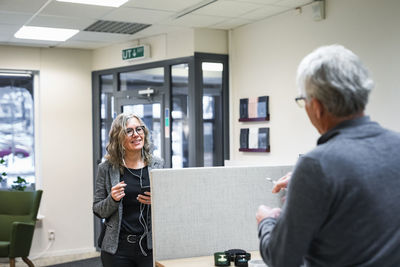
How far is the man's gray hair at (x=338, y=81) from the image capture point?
4.17ft

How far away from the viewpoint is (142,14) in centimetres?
461

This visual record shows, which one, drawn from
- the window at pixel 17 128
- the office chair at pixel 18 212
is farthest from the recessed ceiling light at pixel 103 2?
the window at pixel 17 128

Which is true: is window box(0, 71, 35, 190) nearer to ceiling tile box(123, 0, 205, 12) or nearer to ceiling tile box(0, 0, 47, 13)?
ceiling tile box(0, 0, 47, 13)

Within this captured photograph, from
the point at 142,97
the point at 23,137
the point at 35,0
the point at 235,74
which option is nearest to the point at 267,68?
the point at 235,74

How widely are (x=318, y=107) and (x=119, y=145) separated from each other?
1.81m

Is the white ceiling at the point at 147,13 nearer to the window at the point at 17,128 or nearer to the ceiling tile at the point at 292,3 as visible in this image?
the ceiling tile at the point at 292,3

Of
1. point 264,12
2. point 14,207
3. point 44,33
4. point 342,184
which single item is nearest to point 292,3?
point 264,12

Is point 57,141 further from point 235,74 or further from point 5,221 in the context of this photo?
point 235,74

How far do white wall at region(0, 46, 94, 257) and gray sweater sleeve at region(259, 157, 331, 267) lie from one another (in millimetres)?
5322

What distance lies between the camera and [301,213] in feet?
4.13

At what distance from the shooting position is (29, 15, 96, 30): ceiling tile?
4.71 metres

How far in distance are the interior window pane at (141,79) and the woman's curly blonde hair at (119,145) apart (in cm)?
269

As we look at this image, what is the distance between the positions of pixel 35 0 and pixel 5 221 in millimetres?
2435

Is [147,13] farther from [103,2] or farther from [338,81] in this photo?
[338,81]
